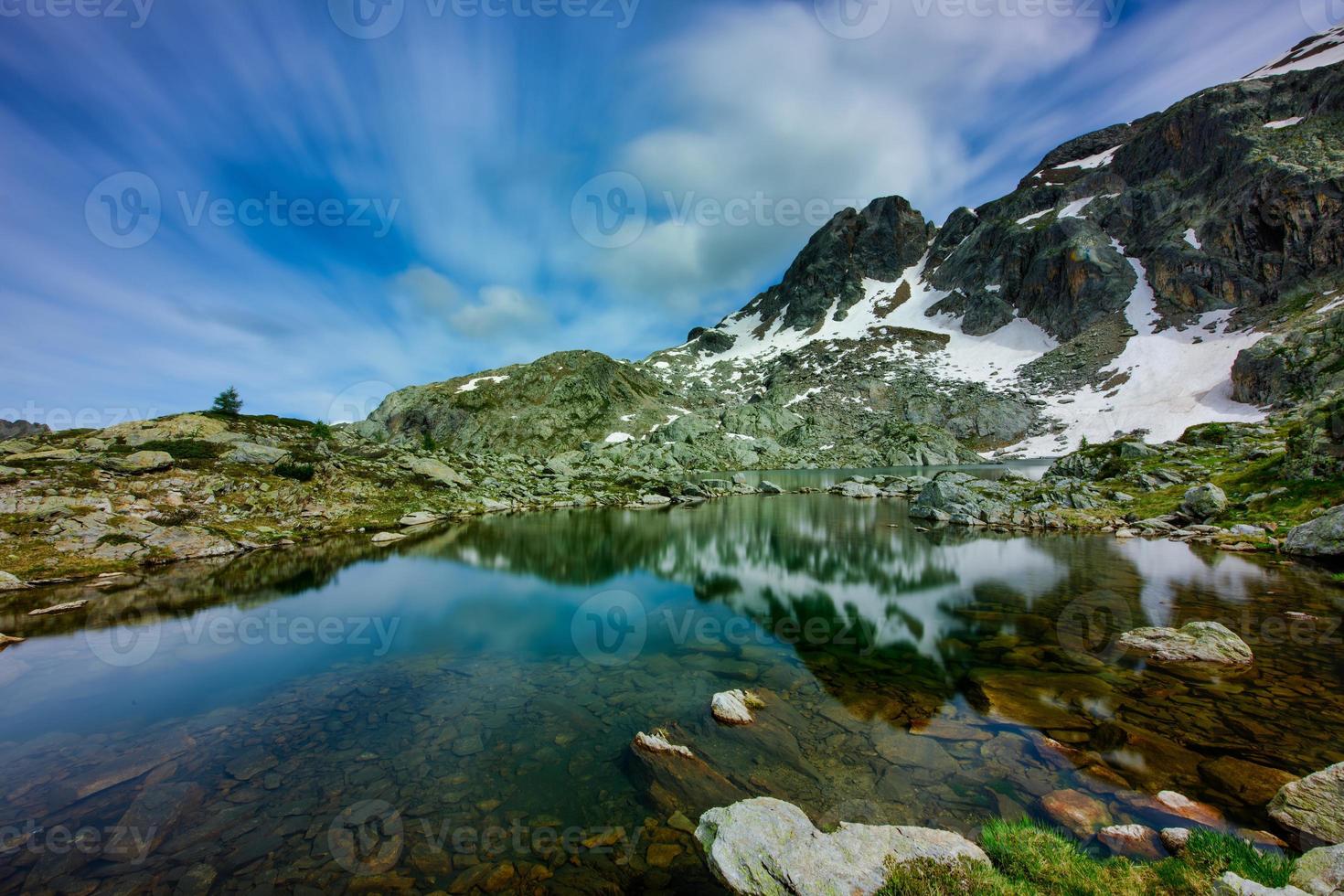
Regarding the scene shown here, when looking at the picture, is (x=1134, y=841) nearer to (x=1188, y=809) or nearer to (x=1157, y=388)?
(x=1188, y=809)

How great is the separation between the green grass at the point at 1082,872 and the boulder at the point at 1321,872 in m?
0.28

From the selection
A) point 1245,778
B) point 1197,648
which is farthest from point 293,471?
point 1197,648

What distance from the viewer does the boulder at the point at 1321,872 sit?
4.66 metres

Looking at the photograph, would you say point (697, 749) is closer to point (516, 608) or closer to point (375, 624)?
point (516, 608)

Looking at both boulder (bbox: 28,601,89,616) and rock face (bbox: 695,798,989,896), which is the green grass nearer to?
rock face (bbox: 695,798,989,896)

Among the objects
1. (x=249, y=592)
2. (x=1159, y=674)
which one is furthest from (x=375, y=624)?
(x=1159, y=674)

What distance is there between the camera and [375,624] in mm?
18922

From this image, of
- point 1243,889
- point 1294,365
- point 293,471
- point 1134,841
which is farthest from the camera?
point 1294,365

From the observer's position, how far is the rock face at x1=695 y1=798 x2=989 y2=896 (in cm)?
600

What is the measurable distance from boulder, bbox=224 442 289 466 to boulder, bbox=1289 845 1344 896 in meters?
52.1

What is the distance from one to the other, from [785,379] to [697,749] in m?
194

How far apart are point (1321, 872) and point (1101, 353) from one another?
195315 mm

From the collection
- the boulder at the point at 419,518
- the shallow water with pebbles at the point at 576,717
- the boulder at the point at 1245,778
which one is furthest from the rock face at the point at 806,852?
the boulder at the point at 419,518

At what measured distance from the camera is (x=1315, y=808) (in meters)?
6.91
